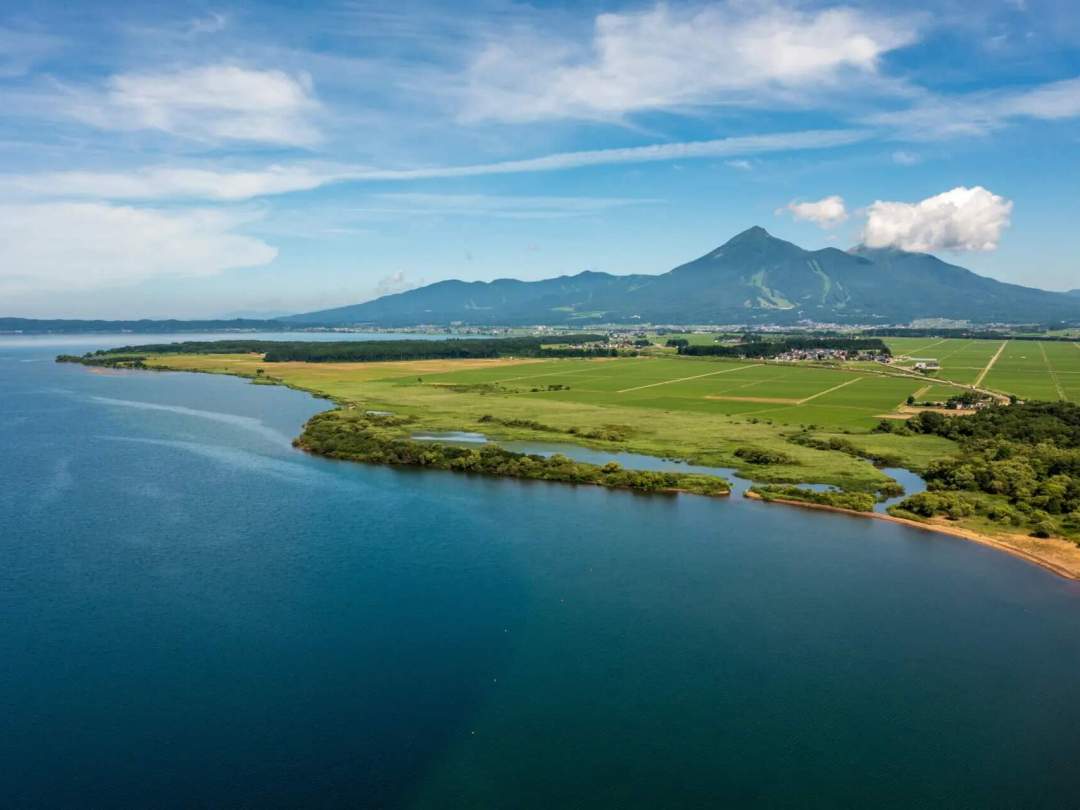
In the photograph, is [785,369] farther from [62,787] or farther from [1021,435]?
[62,787]

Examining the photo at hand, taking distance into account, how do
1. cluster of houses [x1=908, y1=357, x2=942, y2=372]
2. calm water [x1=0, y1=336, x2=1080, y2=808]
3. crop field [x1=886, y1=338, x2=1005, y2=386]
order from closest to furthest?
calm water [x1=0, y1=336, x2=1080, y2=808], crop field [x1=886, y1=338, x2=1005, y2=386], cluster of houses [x1=908, y1=357, x2=942, y2=372]

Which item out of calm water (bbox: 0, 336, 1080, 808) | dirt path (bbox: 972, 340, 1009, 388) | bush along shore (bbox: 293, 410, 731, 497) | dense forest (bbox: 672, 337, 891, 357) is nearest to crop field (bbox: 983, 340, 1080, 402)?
dirt path (bbox: 972, 340, 1009, 388)

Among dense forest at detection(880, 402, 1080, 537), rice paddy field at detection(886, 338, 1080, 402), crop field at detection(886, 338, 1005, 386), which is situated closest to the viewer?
dense forest at detection(880, 402, 1080, 537)

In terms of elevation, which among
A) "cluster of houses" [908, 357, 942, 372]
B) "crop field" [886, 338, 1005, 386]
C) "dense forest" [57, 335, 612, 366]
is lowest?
"crop field" [886, 338, 1005, 386]

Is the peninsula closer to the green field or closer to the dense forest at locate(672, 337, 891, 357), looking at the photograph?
the green field

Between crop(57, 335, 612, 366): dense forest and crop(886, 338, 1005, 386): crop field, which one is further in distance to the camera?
crop(57, 335, 612, 366): dense forest

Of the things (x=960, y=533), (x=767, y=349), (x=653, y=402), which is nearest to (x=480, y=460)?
(x=960, y=533)
